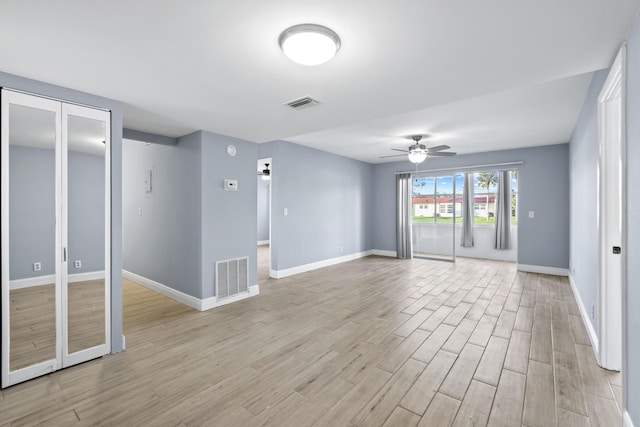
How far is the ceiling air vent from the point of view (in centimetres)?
271

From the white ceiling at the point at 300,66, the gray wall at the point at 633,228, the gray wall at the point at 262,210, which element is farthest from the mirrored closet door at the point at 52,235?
the gray wall at the point at 262,210

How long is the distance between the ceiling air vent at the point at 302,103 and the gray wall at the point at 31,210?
204cm

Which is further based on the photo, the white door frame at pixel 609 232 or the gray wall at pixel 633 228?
the white door frame at pixel 609 232

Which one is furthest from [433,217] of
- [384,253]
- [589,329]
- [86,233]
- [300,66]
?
[86,233]

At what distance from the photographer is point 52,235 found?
7.68ft

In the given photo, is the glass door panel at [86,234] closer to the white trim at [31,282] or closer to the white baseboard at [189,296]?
the white trim at [31,282]

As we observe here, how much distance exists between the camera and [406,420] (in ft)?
5.79

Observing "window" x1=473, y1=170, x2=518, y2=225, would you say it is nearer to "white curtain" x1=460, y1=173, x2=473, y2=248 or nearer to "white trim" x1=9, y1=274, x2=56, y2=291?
"white curtain" x1=460, y1=173, x2=473, y2=248

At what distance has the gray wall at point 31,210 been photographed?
217cm

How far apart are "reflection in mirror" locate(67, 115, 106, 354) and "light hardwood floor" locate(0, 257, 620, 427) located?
0.35 metres

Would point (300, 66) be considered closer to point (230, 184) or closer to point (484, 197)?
point (230, 184)

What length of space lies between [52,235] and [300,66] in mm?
2387

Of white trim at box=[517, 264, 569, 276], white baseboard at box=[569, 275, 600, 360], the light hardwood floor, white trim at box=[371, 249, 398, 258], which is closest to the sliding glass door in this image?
white trim at box=[371, 249, 398, 258]

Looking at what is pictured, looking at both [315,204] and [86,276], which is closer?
[86,276]
